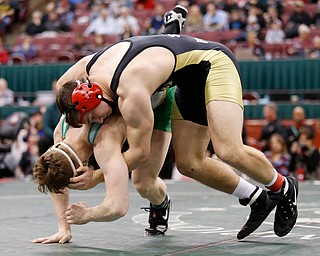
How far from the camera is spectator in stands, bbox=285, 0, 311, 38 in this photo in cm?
1269

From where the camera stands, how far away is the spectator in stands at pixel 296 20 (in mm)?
12688

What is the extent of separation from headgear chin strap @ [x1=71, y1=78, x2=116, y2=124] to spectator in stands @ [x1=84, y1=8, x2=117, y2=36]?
9.92m

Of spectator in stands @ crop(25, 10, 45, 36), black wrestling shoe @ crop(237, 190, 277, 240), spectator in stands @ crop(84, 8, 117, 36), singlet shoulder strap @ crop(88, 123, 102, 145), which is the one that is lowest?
spectator in stands @ crop(25, 10, 45, 36)

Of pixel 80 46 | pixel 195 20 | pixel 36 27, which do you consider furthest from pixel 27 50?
pixel 195 20

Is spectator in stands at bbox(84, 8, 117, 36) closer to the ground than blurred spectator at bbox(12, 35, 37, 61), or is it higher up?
higher up

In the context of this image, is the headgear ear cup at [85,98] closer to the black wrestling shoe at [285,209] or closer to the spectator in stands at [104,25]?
the black wrestling shoe at [285,209]

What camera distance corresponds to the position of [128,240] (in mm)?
4781

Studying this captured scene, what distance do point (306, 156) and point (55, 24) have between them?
677cm

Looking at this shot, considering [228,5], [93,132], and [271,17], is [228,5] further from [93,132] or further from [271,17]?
[93,132]

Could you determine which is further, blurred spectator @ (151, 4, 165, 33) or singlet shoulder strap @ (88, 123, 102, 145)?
blurred spectator @ (151, 4, 165, 33)

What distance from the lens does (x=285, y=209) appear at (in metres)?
4.75

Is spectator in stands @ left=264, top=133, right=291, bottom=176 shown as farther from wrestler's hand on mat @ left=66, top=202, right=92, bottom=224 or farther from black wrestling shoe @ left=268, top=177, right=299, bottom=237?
wrestler's hand on mat @ left=66, top=202, right=92, bottom=224

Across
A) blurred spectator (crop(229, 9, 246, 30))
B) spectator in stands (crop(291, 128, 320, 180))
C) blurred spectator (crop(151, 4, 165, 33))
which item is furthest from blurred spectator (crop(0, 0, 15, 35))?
spectator in stands (crop(291, 128, 320, 180))

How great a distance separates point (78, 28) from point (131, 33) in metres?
2.17
